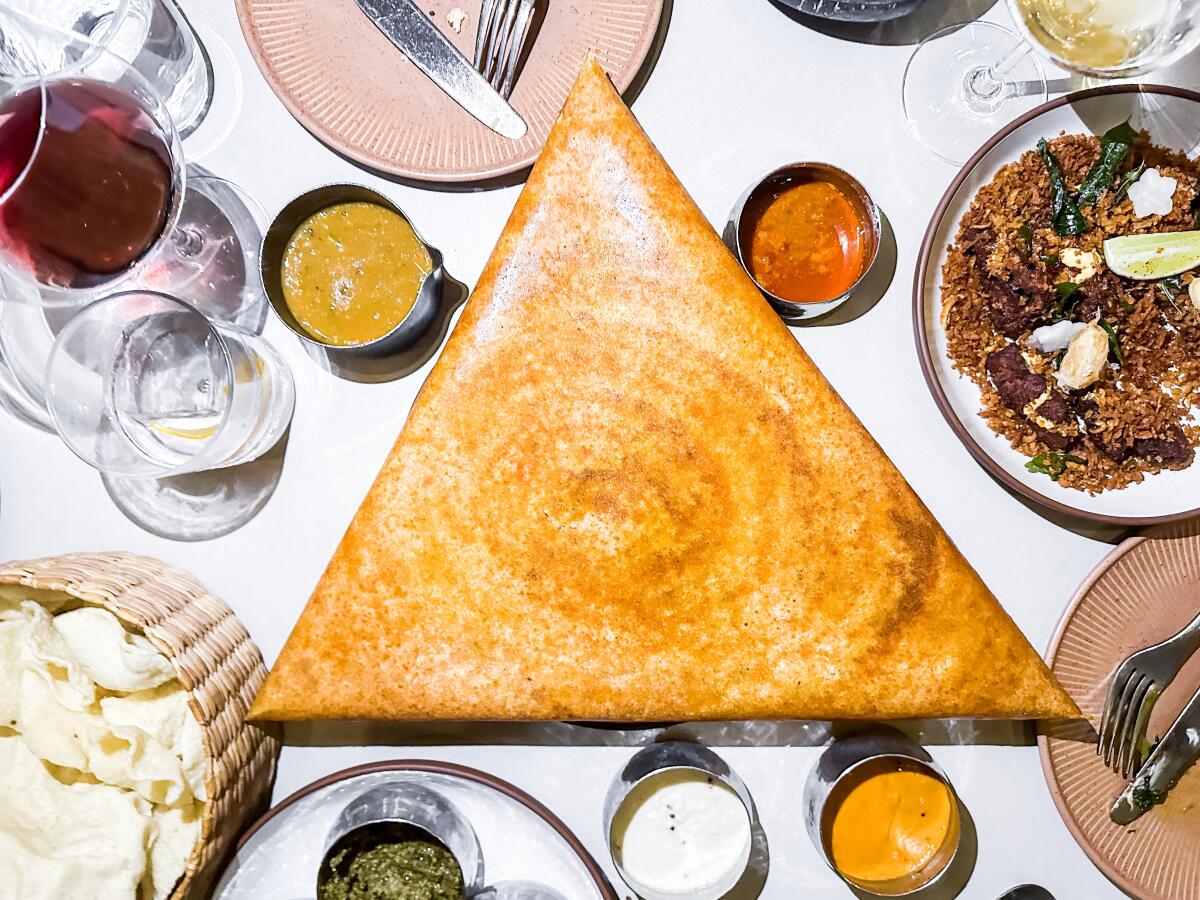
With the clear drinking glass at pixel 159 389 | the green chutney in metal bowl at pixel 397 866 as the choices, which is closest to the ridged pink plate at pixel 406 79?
the clear drinking glass at pixel 159 389

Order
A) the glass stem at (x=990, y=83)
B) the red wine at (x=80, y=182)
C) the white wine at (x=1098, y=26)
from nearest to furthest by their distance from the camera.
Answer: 1. the red wine at (x=80, y=182)
2. the white wine at (x=1098, y=26)
3. the glass stem at (x=990, y=83)

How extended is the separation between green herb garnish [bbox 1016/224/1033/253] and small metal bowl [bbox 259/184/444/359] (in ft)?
3.14

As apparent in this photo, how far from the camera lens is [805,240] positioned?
1527 millimetres

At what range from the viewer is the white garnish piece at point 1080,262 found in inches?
60.3

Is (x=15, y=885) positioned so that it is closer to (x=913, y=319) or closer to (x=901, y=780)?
(x=901, y=780)

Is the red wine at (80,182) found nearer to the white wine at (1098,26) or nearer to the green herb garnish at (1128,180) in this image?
the white wine at (1098,26)

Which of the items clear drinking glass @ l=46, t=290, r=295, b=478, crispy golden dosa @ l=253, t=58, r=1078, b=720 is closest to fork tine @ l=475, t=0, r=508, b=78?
crispy golden dosa @ l=253, t=58, r=1078, b=720

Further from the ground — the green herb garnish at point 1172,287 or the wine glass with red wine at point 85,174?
the green herb garnish at point 1172,287

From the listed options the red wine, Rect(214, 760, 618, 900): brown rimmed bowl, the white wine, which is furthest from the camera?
Rect(214, 760, 618, 900): brown rimmed bowl

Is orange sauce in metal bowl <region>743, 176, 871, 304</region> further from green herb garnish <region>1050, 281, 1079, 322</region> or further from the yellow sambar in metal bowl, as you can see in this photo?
the yellow sambar in metal bowl

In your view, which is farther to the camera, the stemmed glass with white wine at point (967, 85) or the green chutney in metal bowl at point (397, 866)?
the stemmed glass with white wine at point (967, 85)

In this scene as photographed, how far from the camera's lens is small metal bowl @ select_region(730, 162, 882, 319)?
1.46 meters

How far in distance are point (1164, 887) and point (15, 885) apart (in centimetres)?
181

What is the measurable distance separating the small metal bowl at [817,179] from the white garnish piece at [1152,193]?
457 mm
